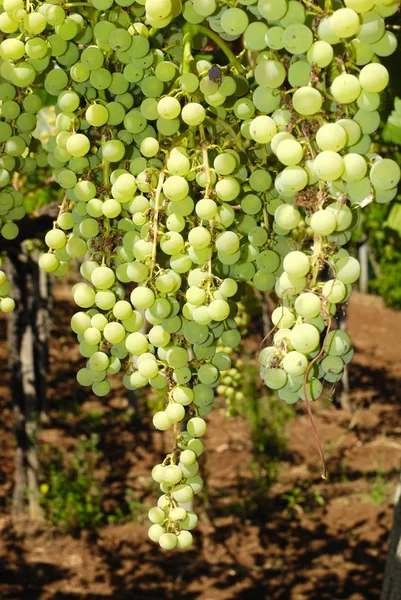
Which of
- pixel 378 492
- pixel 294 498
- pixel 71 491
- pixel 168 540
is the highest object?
pixel 168 540

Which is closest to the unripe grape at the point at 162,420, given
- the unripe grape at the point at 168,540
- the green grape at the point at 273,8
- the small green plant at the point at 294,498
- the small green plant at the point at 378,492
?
the unripe grape at the point at 168,540

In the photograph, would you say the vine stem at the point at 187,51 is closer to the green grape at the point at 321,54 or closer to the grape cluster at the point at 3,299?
the green grape at the point at 321,54

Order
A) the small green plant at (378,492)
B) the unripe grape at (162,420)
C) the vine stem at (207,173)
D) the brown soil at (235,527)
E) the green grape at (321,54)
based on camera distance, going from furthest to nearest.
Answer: the small green plant at (378,492) < the brown soil at (235,527) < the unripe grape at (162,420) < the vine stem at (207,173) < the green grape at (321,54)

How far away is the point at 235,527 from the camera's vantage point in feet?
21.5

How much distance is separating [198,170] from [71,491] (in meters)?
6.76

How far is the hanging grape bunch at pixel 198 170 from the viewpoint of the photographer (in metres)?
0.76

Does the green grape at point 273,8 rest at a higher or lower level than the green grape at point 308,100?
higher

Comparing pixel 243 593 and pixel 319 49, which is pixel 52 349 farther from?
pixel 319 49

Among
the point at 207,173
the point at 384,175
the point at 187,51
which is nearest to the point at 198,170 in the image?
the point at 207,173

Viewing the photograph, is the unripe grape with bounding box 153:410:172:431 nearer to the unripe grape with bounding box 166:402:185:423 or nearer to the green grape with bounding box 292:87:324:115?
the unripe grape with bounding box 166:402:185:423

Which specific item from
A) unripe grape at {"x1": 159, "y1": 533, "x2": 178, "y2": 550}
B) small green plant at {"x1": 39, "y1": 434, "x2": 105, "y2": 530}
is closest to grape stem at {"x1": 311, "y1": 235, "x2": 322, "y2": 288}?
unripe grape at {"x1": 159, "y1": 533, "x2": 178, "y2": 550}

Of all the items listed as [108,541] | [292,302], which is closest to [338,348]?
[292,302]

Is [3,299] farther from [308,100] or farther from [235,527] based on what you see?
[235,527]

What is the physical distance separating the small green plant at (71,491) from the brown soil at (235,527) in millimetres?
148
